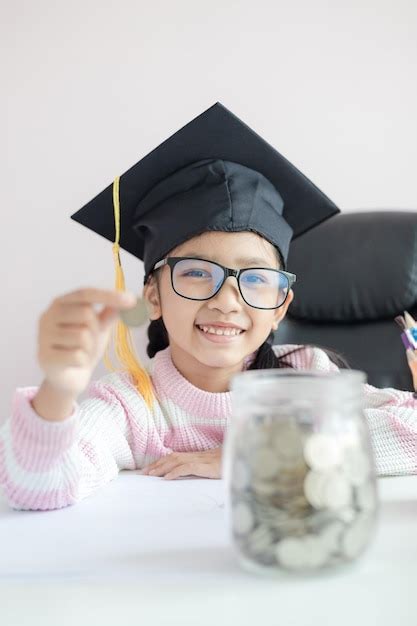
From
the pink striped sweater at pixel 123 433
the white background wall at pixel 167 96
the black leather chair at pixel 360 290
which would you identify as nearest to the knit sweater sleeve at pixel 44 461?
the pink striped sweater at pixel 123 433

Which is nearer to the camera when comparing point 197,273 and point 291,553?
point 291,553

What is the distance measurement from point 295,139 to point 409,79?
36cm

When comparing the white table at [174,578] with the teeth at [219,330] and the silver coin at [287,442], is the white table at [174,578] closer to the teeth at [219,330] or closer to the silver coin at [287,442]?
the silver coin at [287,442]

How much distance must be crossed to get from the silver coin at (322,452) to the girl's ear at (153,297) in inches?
31.6

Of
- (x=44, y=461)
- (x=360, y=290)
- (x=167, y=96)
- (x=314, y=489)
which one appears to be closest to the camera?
(x=314, y=489)

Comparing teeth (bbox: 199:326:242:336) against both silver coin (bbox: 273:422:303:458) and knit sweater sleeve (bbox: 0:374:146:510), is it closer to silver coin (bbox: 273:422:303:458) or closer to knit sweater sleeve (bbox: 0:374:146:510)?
knit sweater sleeve (bbox: 0:374:146:510)

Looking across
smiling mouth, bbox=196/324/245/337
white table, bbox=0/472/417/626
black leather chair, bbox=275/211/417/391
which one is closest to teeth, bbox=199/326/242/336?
smiling mouth, bbox=196/324/245/337

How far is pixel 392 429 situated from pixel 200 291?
1.25ft

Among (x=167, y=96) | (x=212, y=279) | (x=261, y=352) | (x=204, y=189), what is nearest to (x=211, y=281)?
(x=212, y=279)

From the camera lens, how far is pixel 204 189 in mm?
1242

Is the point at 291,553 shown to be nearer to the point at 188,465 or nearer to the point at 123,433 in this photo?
the point at 188,465

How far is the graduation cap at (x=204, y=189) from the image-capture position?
1.22 metres

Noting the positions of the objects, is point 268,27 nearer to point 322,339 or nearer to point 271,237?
point 322,339

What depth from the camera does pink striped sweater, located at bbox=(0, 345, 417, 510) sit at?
34.1 inches
